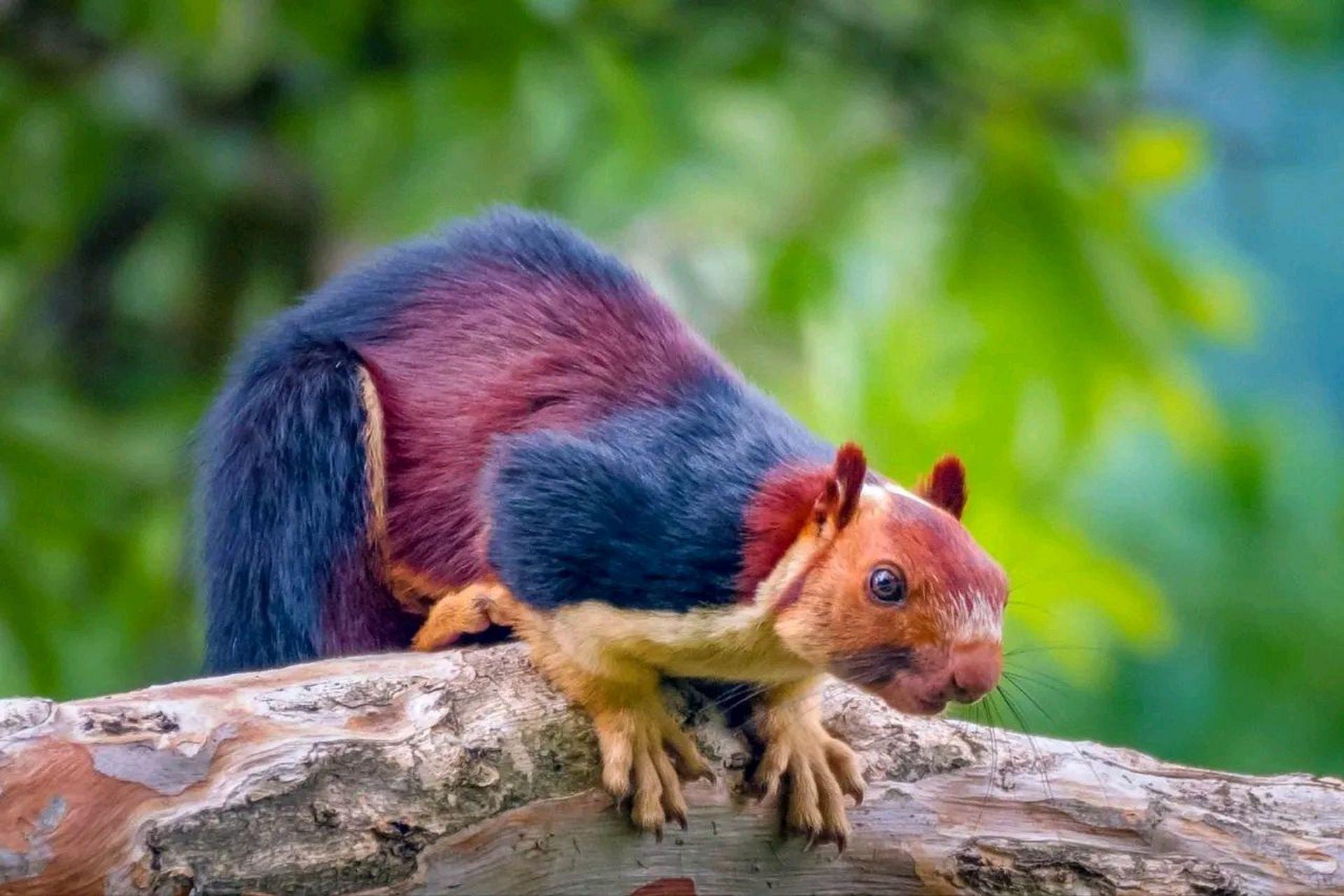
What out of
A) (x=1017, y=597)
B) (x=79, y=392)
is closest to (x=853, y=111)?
(x=1017, y=597)

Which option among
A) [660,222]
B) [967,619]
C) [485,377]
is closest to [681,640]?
[967,619]

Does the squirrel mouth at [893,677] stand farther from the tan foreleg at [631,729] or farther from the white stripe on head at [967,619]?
the tan foreleg at [631,729]

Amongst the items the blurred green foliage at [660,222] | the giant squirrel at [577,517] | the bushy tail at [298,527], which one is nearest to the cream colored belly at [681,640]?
the giant squirrel at [577,517]

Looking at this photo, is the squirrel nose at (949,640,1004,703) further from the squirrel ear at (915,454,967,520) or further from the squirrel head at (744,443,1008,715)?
the squirrel ear at (915,454,967,520)

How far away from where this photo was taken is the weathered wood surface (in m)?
2.18

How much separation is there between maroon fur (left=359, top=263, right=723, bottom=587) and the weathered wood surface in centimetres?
40

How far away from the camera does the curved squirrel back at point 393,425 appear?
293cm

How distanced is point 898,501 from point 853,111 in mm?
3601

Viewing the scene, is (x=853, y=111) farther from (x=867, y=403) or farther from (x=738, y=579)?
(x=738, y=579)

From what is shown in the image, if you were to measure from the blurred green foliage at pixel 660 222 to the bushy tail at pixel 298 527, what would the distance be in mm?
1052

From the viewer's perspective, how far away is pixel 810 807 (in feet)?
8.63

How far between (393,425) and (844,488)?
976mm

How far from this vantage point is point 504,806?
7.98ft

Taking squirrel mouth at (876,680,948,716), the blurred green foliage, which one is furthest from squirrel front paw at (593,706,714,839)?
the blurred green foliage
